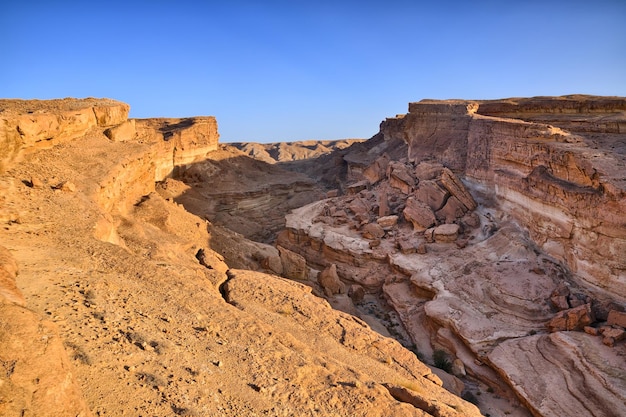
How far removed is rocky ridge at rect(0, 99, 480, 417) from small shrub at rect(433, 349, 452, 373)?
4.24m

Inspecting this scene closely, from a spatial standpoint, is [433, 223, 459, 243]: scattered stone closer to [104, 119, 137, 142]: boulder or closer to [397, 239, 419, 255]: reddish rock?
[397, 239, 419, 255]: reddish rock

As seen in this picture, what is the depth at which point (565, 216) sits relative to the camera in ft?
43.0

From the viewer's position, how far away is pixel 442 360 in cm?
1228

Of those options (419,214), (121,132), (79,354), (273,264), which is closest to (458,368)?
(273,264)

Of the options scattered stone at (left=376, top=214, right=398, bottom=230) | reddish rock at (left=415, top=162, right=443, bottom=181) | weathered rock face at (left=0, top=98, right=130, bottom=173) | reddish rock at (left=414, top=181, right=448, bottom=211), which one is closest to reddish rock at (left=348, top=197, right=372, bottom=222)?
scattered stone at (left=376, top=214, right=398, bottom=230)

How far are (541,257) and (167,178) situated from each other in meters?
21.9

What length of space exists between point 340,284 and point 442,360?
4.32 metres

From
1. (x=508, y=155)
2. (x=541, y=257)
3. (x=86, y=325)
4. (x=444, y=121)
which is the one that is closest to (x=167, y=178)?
(x=444, y=121)

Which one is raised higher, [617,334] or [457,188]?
[457,188]

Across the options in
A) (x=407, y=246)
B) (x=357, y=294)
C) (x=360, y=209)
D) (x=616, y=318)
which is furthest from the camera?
(x=360, y=209)

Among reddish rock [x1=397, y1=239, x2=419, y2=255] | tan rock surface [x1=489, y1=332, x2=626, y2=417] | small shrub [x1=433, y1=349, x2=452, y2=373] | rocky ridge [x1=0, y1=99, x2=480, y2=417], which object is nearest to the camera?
rocky ridge [x1=0, y1=99, x2=480, y2=417]

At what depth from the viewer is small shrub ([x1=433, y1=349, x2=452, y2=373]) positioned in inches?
476

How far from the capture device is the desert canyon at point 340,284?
4727 mm

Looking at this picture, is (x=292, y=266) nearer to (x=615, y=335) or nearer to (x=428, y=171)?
(x=615, y=335)
